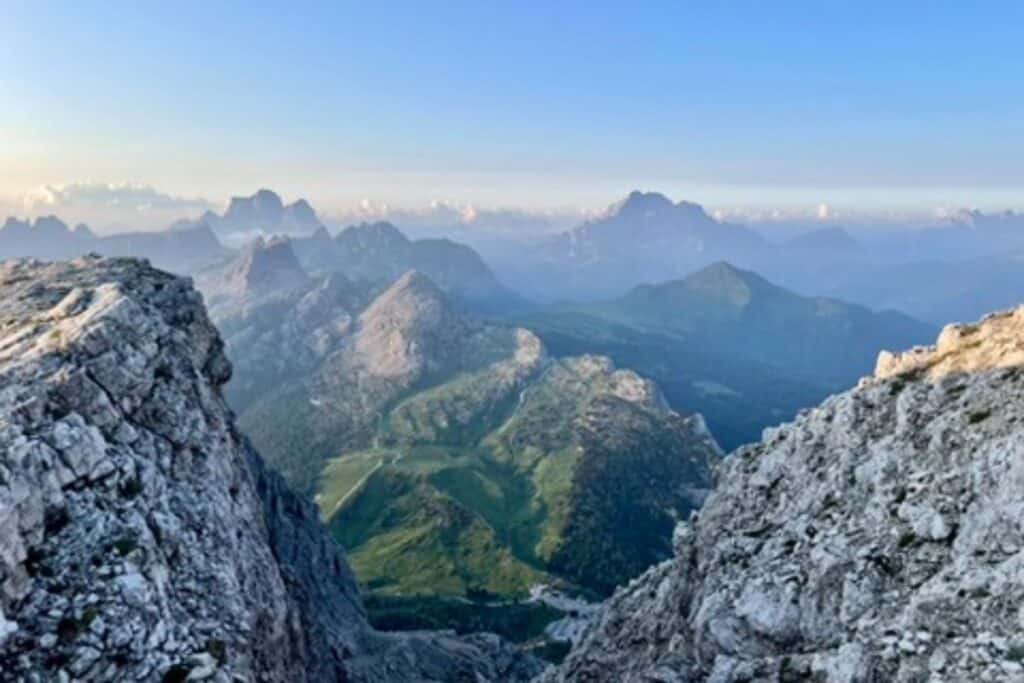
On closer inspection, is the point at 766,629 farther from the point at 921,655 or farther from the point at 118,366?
the point at 118,366

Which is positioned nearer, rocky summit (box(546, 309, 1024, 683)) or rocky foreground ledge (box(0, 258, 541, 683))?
rocky summit (box(546, 309, 1024, 683))

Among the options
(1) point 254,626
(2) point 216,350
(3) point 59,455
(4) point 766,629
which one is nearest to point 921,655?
(4) point 766,629

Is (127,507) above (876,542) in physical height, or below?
below

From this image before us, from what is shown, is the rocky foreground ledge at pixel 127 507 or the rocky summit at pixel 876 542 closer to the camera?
the rocky summit at pixel 876 542

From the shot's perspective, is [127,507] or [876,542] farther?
[127,507]
